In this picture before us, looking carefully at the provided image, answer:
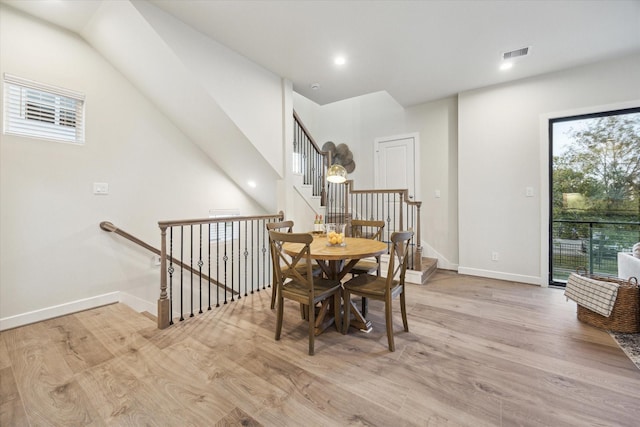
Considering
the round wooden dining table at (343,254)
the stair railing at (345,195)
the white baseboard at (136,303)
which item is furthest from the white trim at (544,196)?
the white baseboard at (136,303)

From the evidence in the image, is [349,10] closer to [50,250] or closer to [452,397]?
[452,397]

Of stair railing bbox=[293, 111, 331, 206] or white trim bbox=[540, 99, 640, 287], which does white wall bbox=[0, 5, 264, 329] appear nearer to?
stair railing bbox=[293, 111, 331, 206]

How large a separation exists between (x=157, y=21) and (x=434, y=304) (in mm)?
4103

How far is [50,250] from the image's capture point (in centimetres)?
272

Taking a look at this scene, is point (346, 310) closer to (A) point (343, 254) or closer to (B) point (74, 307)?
(A) point (343, 254)

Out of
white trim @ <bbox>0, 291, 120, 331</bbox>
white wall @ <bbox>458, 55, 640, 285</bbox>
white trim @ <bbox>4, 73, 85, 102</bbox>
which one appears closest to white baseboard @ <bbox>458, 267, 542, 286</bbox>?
white wall @ <bbox>458, 55, 640, 285</bbox>

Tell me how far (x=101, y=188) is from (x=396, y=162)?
4.59 metres

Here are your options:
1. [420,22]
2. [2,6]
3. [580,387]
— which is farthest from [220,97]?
[580,387]

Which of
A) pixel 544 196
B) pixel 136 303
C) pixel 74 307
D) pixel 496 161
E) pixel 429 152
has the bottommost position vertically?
pixel 136 303

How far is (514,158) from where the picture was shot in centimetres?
394

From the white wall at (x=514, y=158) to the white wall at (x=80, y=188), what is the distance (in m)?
4.42

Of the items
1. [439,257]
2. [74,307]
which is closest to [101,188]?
[74,307]

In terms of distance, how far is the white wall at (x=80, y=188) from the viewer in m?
2.52

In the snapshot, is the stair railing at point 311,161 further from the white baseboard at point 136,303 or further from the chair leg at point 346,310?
the white baseboard at point 136,303
